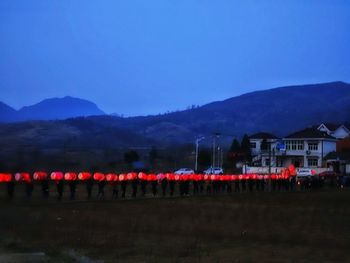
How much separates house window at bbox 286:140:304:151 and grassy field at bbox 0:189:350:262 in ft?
269

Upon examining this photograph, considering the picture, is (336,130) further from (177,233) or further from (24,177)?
(177,233)

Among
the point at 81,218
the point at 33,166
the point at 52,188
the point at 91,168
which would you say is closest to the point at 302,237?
the point at 81,218

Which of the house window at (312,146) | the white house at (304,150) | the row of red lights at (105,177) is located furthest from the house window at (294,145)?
the row of red lights at (105,177)

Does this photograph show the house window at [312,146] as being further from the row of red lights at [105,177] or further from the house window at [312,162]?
the row of red lights at [105,177]

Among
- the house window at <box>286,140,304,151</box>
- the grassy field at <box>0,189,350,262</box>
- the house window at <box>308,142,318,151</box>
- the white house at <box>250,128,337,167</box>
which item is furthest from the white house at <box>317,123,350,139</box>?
the grassy field at <box>0,189,350,262</box>

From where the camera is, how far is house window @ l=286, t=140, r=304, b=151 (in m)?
113

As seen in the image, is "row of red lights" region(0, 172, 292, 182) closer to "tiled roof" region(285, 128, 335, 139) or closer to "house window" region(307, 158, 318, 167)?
"tiled roof" region(285, 128, 335, 139)

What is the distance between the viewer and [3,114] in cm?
16788

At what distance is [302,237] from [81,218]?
9540 mm

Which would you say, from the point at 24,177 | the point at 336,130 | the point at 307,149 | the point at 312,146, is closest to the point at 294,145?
the point at 307,149

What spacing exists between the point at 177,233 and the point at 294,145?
96.2 m

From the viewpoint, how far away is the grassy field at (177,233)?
15.7m

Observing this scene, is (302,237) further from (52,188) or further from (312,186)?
(312,186)

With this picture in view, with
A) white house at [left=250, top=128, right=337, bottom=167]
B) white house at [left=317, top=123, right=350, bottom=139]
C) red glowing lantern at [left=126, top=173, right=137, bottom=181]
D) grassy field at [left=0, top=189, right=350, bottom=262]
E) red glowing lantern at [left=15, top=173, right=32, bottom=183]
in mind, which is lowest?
grassy field at [left=0, top=189, right=350, bottom=262]
